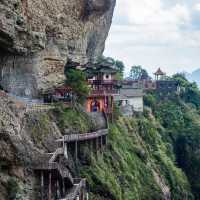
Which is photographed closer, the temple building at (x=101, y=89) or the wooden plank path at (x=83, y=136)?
the wooden plank path at (x=83, y=136)

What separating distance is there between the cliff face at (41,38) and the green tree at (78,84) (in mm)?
870

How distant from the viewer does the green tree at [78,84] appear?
1747 inches

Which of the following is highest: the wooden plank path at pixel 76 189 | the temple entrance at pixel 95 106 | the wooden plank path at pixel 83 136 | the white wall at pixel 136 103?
the white wall at pixel 136 103

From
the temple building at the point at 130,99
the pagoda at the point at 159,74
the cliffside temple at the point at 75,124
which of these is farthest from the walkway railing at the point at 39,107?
the pagoda at the point at 159,74

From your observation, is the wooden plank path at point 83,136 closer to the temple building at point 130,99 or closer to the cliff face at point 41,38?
the cliff face at point 41,38

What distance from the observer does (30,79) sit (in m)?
41.1

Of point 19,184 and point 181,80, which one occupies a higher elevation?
point 181,80

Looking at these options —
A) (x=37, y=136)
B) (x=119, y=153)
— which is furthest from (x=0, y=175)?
(x=119, y=153)

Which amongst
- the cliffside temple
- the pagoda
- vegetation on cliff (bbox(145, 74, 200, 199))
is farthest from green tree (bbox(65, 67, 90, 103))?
the pagoda

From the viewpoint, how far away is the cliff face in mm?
35281

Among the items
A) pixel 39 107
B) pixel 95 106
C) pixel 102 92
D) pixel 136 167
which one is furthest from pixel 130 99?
pixel 39 107

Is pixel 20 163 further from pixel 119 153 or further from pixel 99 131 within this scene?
pixel 119 153

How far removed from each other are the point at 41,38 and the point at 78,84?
22.4ft

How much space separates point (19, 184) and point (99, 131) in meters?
13.8
